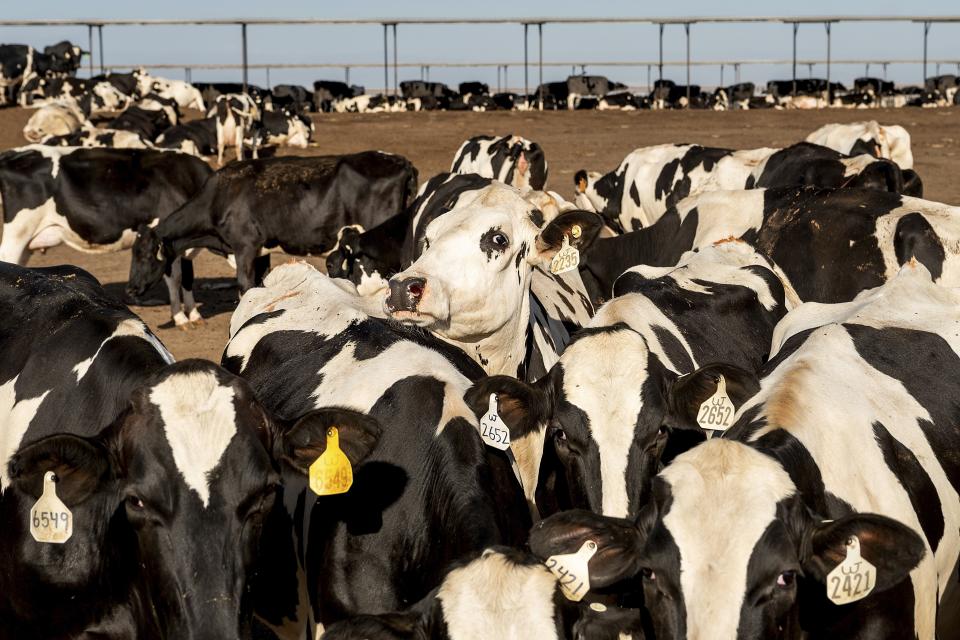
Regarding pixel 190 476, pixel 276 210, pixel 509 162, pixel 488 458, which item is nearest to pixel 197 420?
pixel 190 476

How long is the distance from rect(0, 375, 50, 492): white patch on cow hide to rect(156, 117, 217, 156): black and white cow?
18.6 meters

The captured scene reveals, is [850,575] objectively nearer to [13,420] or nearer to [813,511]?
[813,511]

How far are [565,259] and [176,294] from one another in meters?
8.19

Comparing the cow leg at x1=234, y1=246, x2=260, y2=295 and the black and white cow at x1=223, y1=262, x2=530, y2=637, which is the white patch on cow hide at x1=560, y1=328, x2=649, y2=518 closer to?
the black and white cow at x1=223, y1=262, x2=530, y2=637

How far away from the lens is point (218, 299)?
14836mm

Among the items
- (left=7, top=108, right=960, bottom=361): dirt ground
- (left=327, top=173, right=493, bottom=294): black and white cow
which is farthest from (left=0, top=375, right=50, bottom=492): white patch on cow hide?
(left=7, top=108, right=960, bottom=361): dirt ground

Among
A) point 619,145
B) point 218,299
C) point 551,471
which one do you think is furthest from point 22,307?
point 619,145

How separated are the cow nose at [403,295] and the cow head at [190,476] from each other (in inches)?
59.8

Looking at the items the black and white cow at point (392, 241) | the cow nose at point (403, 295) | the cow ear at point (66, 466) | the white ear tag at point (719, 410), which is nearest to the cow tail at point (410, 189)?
the black and white cow at point (392, 241)

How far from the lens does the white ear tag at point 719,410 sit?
4164mm

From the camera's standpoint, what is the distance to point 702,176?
1391 centimetres

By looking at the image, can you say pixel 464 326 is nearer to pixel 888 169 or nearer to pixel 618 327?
pixel 618 327

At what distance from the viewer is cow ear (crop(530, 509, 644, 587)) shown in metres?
3.26

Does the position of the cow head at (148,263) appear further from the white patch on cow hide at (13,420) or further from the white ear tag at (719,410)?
the white ear tag at (719,410)
